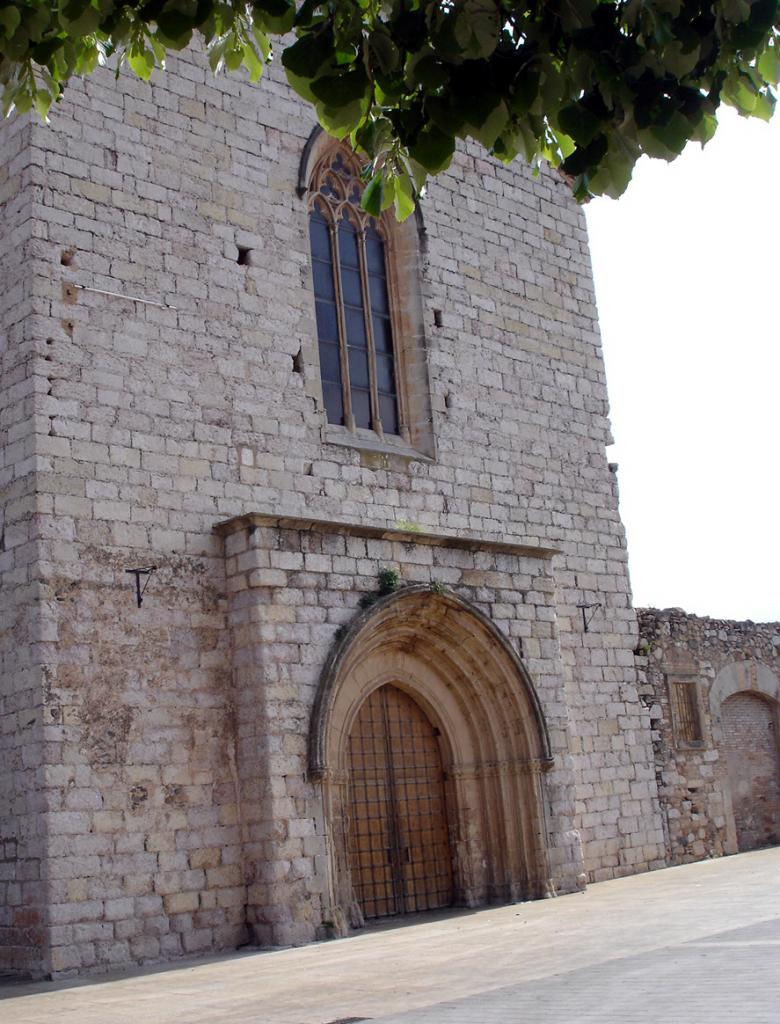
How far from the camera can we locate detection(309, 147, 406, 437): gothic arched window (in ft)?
40.1

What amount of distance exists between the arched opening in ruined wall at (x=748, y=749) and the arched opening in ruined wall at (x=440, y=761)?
419cm

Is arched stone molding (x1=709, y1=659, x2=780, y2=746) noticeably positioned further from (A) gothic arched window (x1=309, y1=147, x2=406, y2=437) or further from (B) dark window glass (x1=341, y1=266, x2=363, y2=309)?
(B) dark window glass (x1=341, y1=266, x2=363, y2=309)

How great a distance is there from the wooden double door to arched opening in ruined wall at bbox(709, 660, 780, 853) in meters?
4.69

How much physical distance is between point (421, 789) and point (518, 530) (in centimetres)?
284

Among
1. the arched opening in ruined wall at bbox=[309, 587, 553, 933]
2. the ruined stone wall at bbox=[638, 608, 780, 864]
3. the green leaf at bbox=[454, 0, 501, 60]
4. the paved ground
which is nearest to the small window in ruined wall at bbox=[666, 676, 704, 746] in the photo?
the ruined stone wall at bbox=[638, 608, 780, 864]

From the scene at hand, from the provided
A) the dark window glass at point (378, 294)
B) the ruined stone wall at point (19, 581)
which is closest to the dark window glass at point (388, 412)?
the dark window glass at point (378, 294)

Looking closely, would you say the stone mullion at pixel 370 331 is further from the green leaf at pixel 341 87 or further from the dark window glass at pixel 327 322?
the green leaf at pixel 341 87

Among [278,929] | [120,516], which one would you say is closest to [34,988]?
[278,929]

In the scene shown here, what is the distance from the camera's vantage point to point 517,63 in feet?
12.1

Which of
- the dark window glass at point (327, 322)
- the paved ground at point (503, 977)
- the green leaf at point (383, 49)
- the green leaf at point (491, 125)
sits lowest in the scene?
the paved ground at point (503, 977)

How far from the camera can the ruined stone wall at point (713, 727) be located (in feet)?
47.6

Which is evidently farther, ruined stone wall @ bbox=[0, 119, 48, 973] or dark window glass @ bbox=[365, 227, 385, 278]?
dark window glass @ bbox=[365, 227, 385, 278]

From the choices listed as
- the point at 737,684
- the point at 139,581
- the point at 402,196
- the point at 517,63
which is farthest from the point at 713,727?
the point at 517,63

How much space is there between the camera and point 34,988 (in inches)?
336
